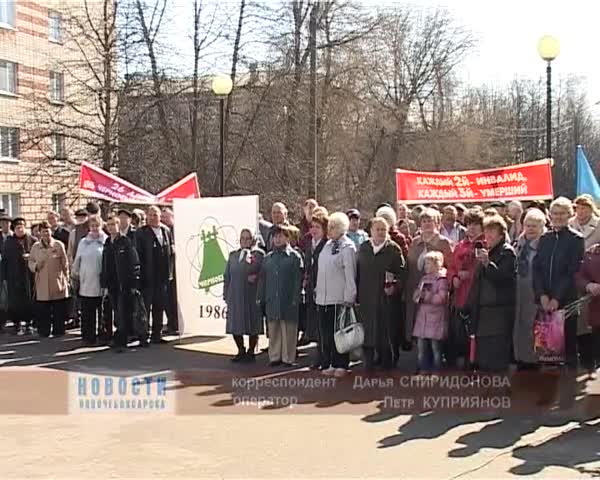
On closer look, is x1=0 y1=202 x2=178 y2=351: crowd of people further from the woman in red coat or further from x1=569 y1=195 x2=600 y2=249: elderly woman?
the woman in red coat

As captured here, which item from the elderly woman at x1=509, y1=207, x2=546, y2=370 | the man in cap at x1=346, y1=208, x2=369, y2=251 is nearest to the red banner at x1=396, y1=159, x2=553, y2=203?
the man in cap at x1=346, y1=208, x2=369, y2=251

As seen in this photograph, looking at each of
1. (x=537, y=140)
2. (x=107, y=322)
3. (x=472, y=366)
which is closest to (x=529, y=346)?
(x=472, y=366)

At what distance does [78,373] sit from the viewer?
1018cm

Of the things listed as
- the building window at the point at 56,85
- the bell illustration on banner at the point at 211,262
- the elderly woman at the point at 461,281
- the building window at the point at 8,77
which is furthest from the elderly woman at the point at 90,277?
the building window at the point at 56,85

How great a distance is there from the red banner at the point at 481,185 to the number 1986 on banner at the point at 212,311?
11.3 ft

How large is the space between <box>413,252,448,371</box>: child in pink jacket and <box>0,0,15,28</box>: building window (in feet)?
122

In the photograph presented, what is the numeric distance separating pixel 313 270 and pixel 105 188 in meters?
5.19

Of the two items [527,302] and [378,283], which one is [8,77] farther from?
[527,302]

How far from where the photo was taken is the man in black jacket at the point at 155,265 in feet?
40.2

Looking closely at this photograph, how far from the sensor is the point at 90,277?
12352mm

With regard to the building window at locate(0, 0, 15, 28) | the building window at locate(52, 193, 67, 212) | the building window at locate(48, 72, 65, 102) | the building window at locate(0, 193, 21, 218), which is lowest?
the building window at locate(52, 193, 67, 212)

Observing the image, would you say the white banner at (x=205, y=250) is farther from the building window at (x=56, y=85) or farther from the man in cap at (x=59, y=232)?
the building window at (x=56, y=85)

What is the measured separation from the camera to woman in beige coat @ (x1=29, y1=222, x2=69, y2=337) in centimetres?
1330

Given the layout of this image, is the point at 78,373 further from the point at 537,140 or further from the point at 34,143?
the point at 537,140
